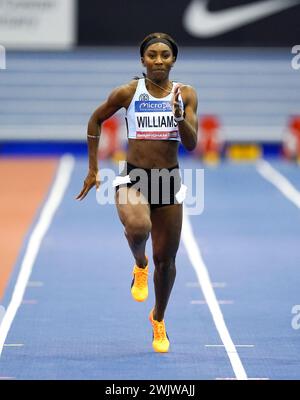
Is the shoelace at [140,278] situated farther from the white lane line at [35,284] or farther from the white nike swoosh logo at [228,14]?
the white nike swoosh logo at [228,14]

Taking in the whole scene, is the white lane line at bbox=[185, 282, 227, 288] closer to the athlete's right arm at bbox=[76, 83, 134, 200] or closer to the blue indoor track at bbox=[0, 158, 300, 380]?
the blue indoor track at bbox=[0, 158, 300, 380]

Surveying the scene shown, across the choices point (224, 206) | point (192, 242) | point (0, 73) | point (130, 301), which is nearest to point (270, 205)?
point (224, 206)

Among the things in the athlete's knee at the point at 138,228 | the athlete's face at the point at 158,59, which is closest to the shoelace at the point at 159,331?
the athlete's knee at the point at 138,228

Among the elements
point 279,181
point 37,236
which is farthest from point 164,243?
point 279,181

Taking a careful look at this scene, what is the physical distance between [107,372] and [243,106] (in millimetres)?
20899

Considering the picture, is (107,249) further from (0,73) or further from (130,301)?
(0,73)

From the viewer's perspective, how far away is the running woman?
8.92 m

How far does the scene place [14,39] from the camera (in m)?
26.3

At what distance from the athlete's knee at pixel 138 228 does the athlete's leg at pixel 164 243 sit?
32 centimetres

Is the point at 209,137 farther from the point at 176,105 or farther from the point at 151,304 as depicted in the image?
the point at 176,105

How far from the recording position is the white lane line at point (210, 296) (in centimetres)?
883

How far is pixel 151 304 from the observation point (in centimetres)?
1148


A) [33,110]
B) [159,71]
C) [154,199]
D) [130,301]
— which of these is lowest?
[33,110]

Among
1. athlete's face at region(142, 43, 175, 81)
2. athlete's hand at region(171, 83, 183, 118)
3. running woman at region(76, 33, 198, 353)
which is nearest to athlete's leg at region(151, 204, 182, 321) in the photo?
running woman at region(76, 33, 198, 353)
